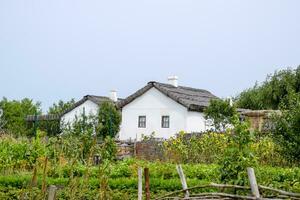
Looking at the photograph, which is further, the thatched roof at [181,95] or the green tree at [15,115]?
Answer: the green tree at [15,115]

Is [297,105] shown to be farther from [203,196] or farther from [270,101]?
[270,101]

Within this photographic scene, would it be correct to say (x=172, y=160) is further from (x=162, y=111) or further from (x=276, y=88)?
(x=276, y=88)

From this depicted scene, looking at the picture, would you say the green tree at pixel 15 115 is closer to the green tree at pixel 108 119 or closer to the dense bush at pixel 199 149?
the green tree at pixel 108 119

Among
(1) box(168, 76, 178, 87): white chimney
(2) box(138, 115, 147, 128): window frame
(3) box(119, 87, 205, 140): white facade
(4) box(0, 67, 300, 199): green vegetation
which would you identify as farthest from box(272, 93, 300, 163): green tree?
(1) box(168, 76, 178, 87): white chimney

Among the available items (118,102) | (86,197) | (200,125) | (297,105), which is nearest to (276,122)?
(297,105)

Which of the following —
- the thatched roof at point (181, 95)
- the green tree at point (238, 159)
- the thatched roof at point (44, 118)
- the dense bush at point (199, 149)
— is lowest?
the green tree at point (238, 159)

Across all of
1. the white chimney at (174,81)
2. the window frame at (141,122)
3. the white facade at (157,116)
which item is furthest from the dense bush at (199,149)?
the white chimney at (174,81)

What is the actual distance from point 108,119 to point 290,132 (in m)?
14.6

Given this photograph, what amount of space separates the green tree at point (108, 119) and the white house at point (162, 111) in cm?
158

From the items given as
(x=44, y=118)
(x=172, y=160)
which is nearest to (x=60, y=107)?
(x=44, y=118)

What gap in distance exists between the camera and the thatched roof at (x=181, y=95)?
28177 mm

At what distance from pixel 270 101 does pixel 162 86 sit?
6238 millimetres

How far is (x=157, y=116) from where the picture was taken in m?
29.5

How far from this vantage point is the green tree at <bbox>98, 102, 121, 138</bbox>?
2656 centimetres
